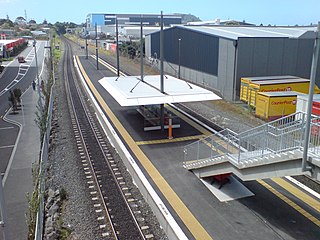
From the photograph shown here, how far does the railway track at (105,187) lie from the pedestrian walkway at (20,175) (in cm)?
280

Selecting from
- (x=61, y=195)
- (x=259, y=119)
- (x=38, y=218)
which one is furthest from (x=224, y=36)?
(x=38, y=218)

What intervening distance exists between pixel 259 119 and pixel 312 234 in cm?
1573

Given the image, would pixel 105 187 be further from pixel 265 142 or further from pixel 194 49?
pixel 194 49

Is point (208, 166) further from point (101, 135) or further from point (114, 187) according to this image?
point (101, 135)

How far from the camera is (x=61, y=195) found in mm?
14680

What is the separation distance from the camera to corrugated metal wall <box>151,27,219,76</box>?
37.2 metres

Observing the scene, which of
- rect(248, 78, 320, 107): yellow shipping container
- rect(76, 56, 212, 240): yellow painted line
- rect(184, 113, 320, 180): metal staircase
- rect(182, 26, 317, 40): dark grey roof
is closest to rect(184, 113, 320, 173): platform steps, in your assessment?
rect(184, 113, 320, 180): metal staircase

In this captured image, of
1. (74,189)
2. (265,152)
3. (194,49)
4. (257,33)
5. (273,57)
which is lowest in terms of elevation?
(74,189)

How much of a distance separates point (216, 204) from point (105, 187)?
4973 millimetres

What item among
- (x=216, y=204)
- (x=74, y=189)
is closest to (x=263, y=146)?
(x=216, y=204)

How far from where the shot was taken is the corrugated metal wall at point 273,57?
3256 centimetres

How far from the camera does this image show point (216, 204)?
13.5 metres

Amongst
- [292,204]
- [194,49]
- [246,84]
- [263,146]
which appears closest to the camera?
[263,146]

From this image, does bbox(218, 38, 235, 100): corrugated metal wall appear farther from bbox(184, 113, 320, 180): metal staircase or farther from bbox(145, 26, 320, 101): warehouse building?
bbox(184, 113, 320, 180): metal staircase
